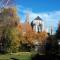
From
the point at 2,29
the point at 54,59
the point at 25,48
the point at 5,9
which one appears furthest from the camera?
the point at 25,48

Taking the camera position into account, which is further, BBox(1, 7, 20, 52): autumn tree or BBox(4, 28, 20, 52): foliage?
A: BBox(4, 28, 20, 52): foliage

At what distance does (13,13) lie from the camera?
48250 millimetres

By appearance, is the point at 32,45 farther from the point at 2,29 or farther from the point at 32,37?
the point at 2,29

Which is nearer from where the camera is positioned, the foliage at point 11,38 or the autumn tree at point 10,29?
the autumn tree at point 10,29

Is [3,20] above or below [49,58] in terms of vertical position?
above

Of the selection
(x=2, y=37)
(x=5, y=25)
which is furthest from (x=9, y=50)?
(x=5, y=25)

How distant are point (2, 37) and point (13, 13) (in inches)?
181

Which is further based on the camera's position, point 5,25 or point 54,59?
point 5,25

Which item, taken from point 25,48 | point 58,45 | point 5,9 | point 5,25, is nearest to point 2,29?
point 5,25

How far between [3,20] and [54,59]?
27652 millimetres

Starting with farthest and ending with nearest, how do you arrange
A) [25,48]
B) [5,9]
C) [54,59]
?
[25,48] < [5,9] < [54,59]

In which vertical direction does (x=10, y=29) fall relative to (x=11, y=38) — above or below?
above

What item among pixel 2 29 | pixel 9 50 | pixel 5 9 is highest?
pixel 5 9

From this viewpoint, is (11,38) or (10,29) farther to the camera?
(11,38)
